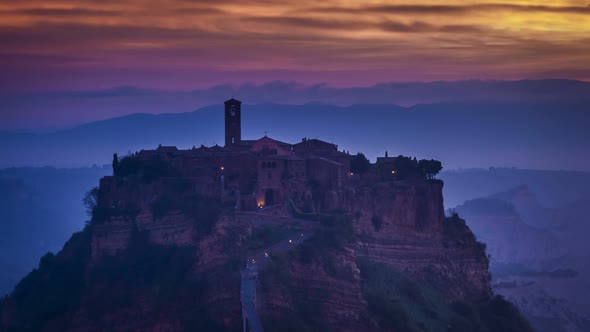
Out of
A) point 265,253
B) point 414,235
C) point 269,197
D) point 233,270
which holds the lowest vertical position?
point 233,270

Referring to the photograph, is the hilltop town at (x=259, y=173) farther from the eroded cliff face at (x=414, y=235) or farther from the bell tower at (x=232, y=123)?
the bell tower at (x=232, y=123)

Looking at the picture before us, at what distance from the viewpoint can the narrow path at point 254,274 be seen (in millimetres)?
48656

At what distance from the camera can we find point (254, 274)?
5406cm

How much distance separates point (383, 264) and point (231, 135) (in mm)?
13977

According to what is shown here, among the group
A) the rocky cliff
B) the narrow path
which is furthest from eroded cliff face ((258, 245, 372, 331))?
the narrow path

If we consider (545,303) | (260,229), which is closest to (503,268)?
(545,303)

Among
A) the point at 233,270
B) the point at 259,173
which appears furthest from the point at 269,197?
the point at 233,270

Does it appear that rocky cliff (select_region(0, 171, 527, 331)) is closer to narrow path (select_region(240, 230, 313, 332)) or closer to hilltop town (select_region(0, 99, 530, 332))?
hilltop town (select_region(0, 99, 530, 332))

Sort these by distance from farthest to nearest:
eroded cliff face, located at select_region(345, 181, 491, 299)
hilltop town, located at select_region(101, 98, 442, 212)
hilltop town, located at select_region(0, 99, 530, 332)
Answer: eroded cliff face, located at select_region(345, 181, 491, 299) < hilltop town, located at select_region(101, 98, 442, 212) < hilltop town, located at select_region(0, 99, 530, 332)

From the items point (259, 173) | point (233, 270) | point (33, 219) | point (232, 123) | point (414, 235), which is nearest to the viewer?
point (233, 270)

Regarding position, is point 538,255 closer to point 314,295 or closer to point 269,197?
point 269,197

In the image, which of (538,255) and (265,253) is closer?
(265,253)

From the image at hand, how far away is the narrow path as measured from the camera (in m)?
48.7

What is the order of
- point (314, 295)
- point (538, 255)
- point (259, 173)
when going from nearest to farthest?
point (314, 295) < point (259, 173) < point (538, 255)
